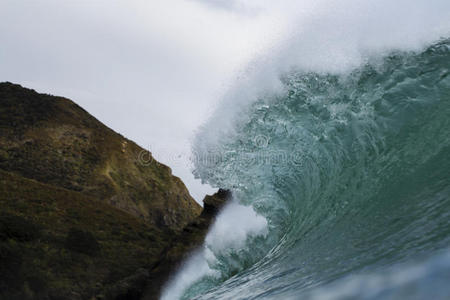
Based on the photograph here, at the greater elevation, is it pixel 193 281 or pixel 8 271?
pixel 8 271

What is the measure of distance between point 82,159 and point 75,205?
1595 cm

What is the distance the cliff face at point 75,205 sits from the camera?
2830 cm

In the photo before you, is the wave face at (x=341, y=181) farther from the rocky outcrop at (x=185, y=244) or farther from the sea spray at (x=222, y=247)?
the rocky outcrop at (x=185, y=244)

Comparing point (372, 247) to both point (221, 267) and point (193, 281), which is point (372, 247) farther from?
point (193, 281)

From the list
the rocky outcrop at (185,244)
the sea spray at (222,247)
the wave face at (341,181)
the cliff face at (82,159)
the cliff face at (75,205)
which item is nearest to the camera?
the wave face at (341,181)

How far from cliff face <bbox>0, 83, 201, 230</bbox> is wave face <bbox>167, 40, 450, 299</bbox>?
47558mm

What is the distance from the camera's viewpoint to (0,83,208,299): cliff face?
2830 cm

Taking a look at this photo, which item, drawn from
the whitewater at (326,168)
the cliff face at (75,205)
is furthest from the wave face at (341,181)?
the cliff face at (75,205)

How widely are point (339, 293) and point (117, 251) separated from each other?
121 feet

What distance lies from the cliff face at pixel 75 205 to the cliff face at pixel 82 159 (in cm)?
14

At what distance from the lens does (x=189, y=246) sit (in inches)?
472

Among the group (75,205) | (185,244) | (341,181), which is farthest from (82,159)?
(341,181)

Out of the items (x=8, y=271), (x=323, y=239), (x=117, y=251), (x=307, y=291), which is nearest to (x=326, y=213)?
(x=323, y=239)

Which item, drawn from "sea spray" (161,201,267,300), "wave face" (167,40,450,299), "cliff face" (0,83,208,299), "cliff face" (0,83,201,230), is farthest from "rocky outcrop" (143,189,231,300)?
"cliff face" (0,83,201,230)
